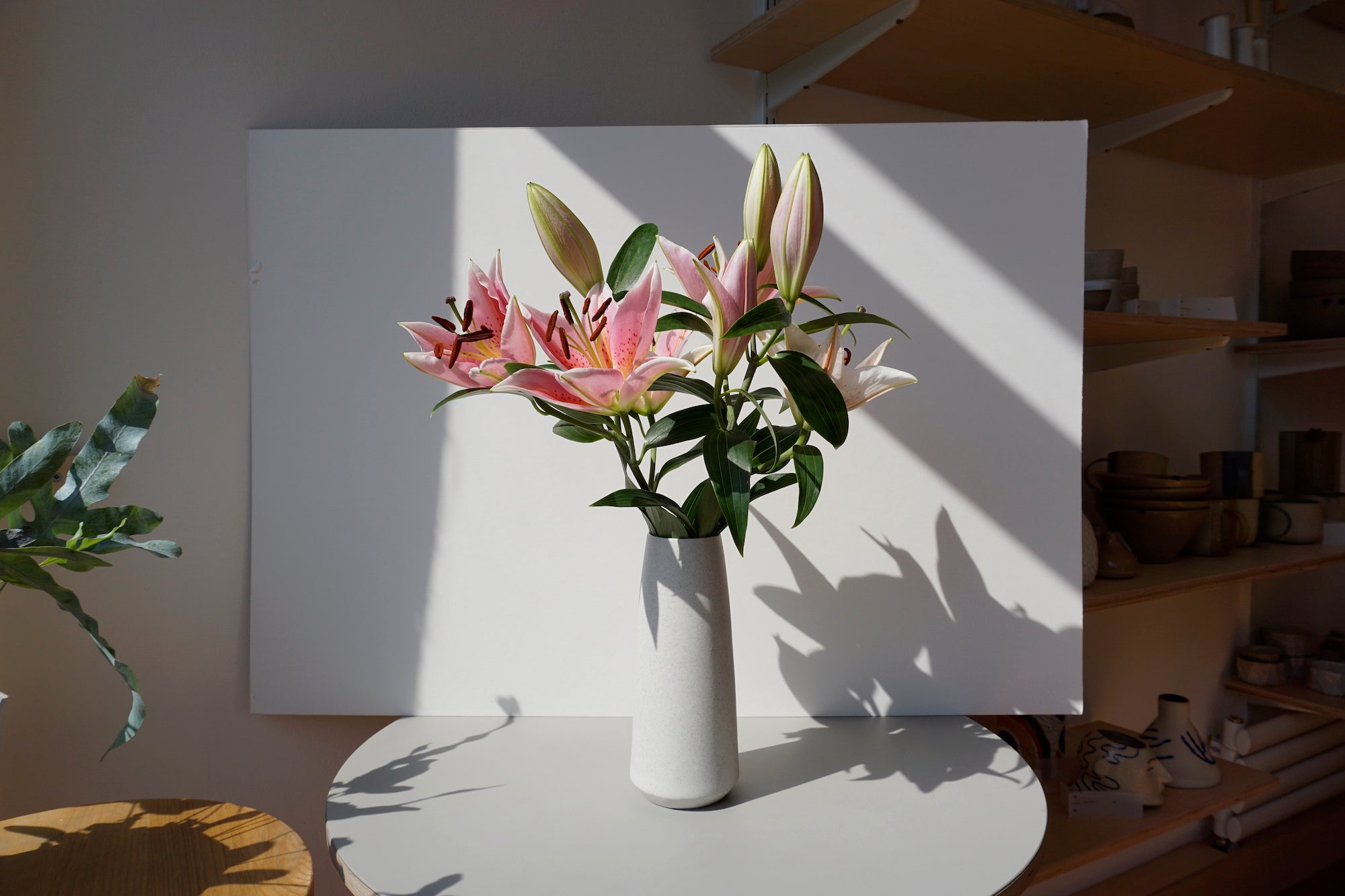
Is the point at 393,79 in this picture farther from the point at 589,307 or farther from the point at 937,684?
the point at 937,684

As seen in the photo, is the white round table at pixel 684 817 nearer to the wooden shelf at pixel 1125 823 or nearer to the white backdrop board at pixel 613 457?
the white backdrop board at pixel 613 457

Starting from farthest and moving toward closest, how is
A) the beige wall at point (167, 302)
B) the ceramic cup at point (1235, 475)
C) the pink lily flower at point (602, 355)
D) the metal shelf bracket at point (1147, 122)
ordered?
the ceramic cup at point (1235, 475)
the metal shelf bracket at point (1147, 122)
the beige wall at point (167, 302)
the pink lily flower at point (602, 355)

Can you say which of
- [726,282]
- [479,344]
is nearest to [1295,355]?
[726,282]

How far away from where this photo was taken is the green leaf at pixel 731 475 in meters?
0.65

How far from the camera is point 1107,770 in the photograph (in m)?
1.49

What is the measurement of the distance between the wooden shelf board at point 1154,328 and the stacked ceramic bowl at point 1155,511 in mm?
263

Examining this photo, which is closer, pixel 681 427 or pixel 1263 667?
pixel 681 427

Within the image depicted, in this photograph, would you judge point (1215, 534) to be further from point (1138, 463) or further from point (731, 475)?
point (731, 475)

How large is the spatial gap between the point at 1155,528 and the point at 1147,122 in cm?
74

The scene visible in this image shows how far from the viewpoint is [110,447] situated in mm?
681

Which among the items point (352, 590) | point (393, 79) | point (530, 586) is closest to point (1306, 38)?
point (393, 79)

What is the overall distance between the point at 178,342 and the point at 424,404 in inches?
12.5

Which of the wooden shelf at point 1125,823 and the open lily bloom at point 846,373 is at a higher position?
the open lily bloom at point 846,373

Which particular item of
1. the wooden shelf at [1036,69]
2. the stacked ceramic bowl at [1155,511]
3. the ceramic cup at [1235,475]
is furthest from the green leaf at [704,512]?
the ceramic cup at [1235,475]
